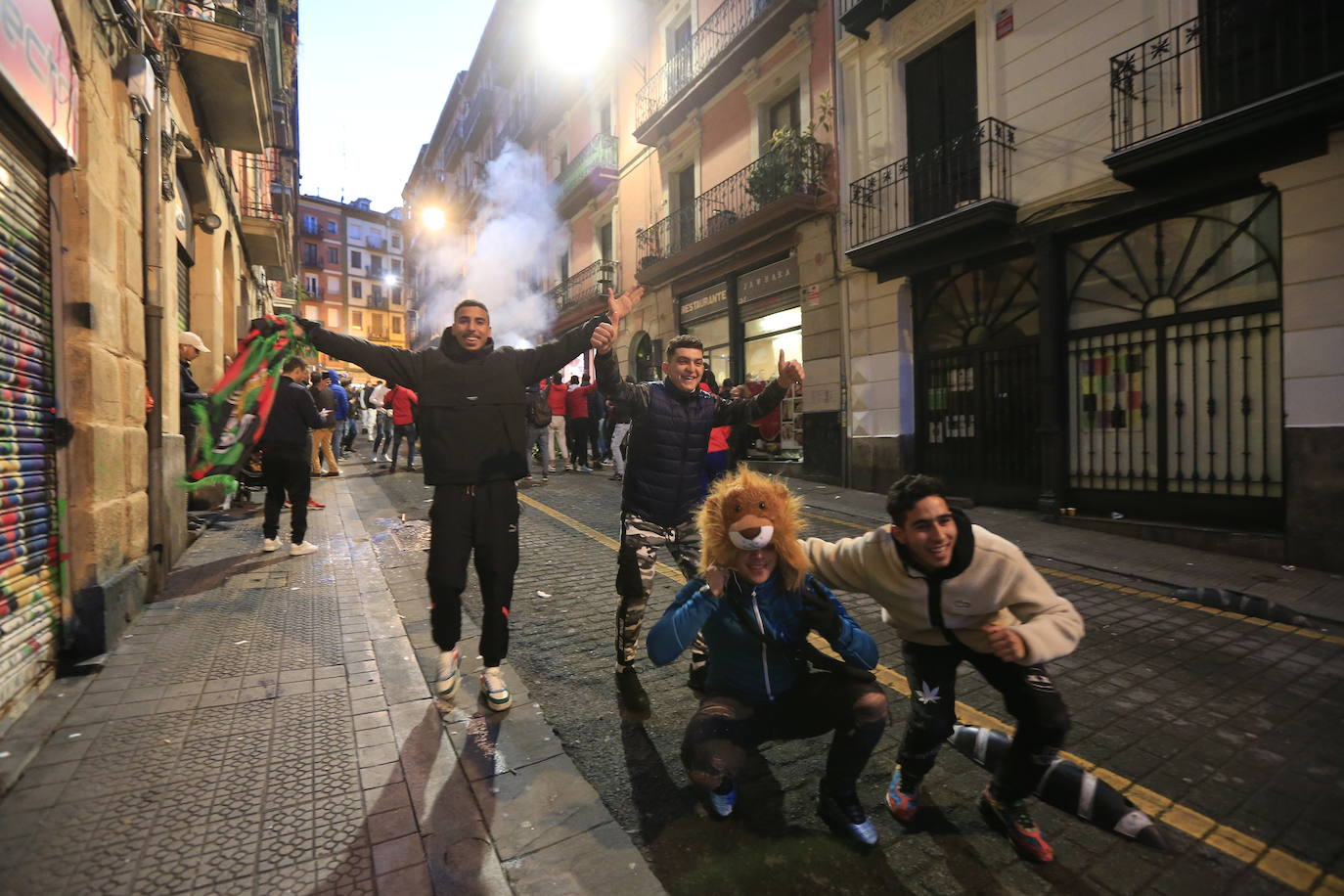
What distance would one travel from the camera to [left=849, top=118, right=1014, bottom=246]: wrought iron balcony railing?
9000mm

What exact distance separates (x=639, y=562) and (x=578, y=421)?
412 inches

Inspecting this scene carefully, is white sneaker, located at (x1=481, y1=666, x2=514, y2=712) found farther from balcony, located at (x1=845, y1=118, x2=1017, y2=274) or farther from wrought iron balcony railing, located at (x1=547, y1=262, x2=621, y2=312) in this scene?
wrought iron balcony railing, located at (x1=547, y1=262, x2=621, y2=312)

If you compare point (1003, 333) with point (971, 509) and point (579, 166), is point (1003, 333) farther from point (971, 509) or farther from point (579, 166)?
point (579, 166)

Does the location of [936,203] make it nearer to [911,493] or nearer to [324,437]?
[911,493]

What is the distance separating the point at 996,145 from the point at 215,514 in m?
11.3

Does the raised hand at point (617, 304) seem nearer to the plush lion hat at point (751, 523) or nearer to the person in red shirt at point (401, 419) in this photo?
the plush lion hat at point (751, 523)

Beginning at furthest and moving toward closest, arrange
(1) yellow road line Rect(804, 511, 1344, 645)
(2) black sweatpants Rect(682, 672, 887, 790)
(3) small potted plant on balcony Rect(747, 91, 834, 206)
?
(3) small potted plant on balcony Rect(747, 91, 834, 206) → (1) yellow road line Rect(804, 511, 1344, 645) → (2) black sweatpants Rect(682, 672, 887, 790)

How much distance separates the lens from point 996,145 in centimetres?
903

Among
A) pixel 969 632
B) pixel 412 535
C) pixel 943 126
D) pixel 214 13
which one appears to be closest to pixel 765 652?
pixel 969 632

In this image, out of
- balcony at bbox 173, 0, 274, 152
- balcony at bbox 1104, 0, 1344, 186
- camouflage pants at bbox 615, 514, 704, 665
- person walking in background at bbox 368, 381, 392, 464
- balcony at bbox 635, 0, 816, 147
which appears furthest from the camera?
person walking in background at bbox 368, 381, 392, 464

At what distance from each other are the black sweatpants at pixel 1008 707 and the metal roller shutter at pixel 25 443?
12.5ft

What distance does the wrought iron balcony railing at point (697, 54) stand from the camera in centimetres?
1375

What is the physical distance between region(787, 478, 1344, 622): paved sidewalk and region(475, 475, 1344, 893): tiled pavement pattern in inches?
39.3

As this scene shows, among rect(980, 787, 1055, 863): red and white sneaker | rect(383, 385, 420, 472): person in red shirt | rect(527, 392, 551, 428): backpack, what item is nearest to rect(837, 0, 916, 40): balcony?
rect(383, 385, 420, 472): person in red shirt
